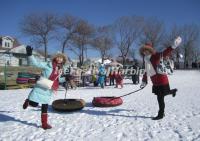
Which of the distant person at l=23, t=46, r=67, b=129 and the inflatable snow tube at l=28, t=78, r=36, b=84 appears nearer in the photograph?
the distant person at l=23, t=46, r=67, b=129

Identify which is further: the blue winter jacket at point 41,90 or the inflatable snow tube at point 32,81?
the inflatable snow tube at point 32,81

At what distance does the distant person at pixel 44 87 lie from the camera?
21.6ft

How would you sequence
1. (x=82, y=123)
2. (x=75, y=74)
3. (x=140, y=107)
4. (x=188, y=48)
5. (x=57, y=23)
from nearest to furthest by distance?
(x=82, y=123)
(x=140, y=107)
(x=75, y=74)
(x=57, y=23)
(x=188, y=48)

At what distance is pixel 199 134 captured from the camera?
5.80 meters

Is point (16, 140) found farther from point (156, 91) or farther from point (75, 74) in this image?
point (75, 74)

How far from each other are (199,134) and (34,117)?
4.39 metres

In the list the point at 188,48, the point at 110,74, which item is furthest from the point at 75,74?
the point at 188,48

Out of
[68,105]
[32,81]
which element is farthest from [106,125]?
[32,81]

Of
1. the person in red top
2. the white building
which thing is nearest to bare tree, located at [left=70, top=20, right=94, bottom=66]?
the white building

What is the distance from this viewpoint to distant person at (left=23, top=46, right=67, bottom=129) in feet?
21.6

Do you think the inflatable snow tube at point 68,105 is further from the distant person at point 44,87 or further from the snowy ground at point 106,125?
the distant person at point 44,87

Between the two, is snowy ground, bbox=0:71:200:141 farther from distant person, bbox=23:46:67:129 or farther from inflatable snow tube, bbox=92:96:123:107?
distant person, bbox=23:46:67:129

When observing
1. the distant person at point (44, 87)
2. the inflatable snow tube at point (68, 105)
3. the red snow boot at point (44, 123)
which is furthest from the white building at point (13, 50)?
the red snow boot at point (44, 123)

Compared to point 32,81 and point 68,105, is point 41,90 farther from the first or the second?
point 32,81
